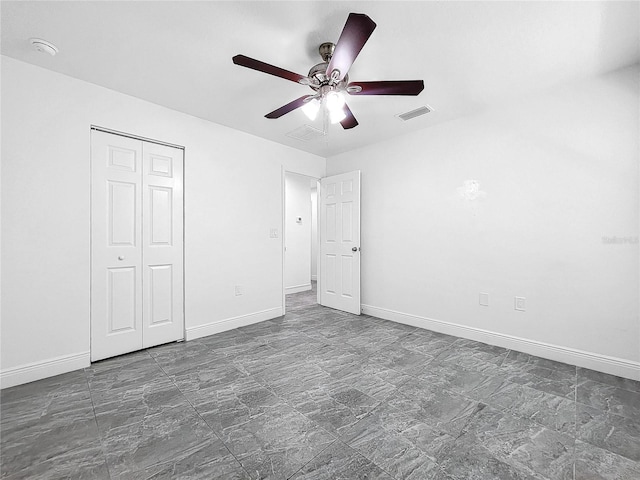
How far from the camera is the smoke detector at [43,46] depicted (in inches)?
77.5

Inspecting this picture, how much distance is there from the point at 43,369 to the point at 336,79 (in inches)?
127

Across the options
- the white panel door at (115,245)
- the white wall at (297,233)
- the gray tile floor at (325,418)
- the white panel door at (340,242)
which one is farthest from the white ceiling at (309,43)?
the white wall at (297,233)

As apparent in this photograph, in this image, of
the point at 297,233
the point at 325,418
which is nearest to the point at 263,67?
the point at 325,418

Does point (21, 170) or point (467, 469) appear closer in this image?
point (467, 469)

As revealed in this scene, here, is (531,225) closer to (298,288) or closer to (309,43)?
(309,43)

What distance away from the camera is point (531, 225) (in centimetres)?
277

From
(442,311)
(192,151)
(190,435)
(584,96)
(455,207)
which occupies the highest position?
(584,96)

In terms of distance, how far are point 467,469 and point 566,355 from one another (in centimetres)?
193

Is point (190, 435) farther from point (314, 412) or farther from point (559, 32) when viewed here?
point (559, 32)

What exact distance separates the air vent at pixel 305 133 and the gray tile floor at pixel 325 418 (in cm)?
262

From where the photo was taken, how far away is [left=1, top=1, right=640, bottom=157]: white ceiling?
1.72 meters

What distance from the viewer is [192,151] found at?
10.6 feet

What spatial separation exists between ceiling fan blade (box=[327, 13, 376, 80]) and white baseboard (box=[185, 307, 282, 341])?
2946mm

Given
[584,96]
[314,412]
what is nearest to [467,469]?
[314,412]
